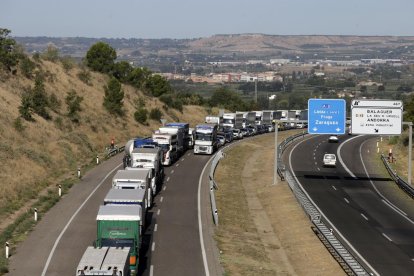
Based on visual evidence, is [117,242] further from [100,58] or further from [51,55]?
[100,58]

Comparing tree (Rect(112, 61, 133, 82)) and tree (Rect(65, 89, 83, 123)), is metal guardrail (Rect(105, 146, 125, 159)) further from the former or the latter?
tree (Rect(112, 61, 133, 82))

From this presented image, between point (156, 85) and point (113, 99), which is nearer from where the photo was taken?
point (113, 99)

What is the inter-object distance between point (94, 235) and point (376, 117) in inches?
1078

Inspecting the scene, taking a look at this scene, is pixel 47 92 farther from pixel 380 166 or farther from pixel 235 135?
pixel 380 166

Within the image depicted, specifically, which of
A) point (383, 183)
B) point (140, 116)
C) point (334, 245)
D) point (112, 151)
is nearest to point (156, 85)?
point (140, 116)

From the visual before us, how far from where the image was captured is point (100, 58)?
340ft

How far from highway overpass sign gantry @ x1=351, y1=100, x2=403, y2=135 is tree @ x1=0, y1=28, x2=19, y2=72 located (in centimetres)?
4009

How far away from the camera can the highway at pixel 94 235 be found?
1117 inches

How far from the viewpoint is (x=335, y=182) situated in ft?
191

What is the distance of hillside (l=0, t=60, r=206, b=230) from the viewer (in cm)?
4644

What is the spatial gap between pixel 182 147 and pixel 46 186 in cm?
2252

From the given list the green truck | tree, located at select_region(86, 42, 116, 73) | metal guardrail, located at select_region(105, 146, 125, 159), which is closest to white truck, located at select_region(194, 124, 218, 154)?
metal guardrail, located at select_region(105, 146, 125, 159)

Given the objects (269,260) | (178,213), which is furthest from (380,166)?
(269,260)

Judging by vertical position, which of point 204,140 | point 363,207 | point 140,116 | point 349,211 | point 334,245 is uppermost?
point 140,116
